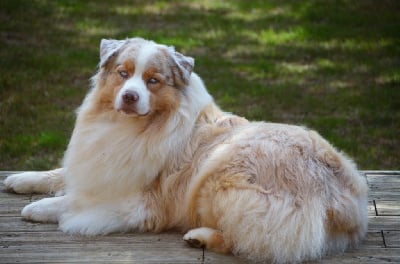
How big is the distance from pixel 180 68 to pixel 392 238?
179 cm

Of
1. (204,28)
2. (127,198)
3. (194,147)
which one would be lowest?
(127,198)

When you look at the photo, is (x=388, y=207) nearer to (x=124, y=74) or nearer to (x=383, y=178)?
(x=383, y=178)

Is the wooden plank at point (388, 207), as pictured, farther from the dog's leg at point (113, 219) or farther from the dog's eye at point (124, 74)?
the dog's eye at point (124, 74)

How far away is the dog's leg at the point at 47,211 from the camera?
4.89 m

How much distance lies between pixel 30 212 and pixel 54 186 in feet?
1.86

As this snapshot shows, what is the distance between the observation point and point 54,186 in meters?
5.45

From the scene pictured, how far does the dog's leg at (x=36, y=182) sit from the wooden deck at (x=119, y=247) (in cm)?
32

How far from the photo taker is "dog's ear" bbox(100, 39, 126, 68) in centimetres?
484

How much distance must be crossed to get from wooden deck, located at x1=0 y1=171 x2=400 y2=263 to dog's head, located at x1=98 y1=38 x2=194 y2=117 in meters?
0.84

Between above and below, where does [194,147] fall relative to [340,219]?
above

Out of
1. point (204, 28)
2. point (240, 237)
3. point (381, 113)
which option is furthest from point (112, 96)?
point (204, 28)

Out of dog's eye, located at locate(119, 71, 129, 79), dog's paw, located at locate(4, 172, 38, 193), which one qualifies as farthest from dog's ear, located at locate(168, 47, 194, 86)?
dog's paw, located at locate(4, 172, 38, 193)

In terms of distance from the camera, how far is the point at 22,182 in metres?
5.42

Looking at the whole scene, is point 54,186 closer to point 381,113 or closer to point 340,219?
point 340,219
